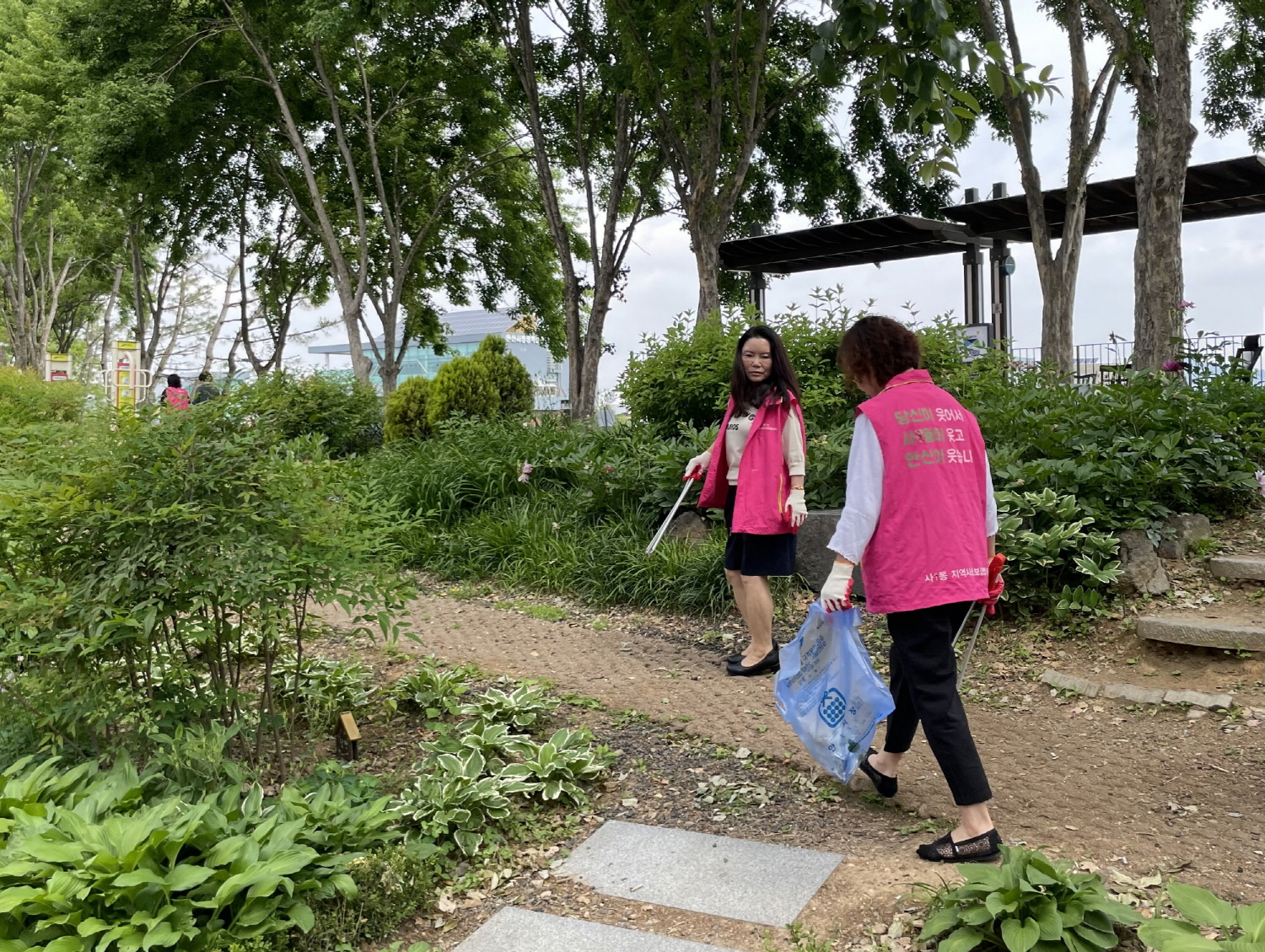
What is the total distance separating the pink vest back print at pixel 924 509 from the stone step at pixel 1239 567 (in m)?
3.31

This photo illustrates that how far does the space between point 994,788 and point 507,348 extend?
10.2 metres

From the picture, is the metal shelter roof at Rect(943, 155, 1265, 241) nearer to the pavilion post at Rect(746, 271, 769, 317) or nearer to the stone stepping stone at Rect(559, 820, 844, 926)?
the pavilion post at Rect(746, 271, 769, 317)

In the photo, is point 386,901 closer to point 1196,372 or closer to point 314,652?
point 314,652

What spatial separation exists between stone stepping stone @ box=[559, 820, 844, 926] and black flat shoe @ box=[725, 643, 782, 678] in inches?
69.3

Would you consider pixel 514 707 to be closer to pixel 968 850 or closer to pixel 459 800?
pixel 459 800

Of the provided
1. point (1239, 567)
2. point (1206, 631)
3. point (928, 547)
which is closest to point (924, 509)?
point (928, 547)

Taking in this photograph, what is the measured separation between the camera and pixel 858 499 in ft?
10.2

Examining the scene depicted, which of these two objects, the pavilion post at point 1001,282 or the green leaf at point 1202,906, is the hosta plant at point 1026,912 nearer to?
the green leaf at point 1202,906

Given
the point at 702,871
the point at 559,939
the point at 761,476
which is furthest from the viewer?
the point at 761,476

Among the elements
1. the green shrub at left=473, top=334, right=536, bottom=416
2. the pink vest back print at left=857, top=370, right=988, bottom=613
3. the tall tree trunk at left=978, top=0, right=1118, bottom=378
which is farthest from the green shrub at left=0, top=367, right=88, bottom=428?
the tall tree trunk at left=978, top=0, right=1118, bottom=378

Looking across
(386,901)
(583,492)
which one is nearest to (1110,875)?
(386,901)

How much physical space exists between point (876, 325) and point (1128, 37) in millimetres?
6885

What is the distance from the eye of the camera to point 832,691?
3.49 metres

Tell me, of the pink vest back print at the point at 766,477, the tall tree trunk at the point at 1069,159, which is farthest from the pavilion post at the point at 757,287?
the pink vest back print at the point at 766,477
